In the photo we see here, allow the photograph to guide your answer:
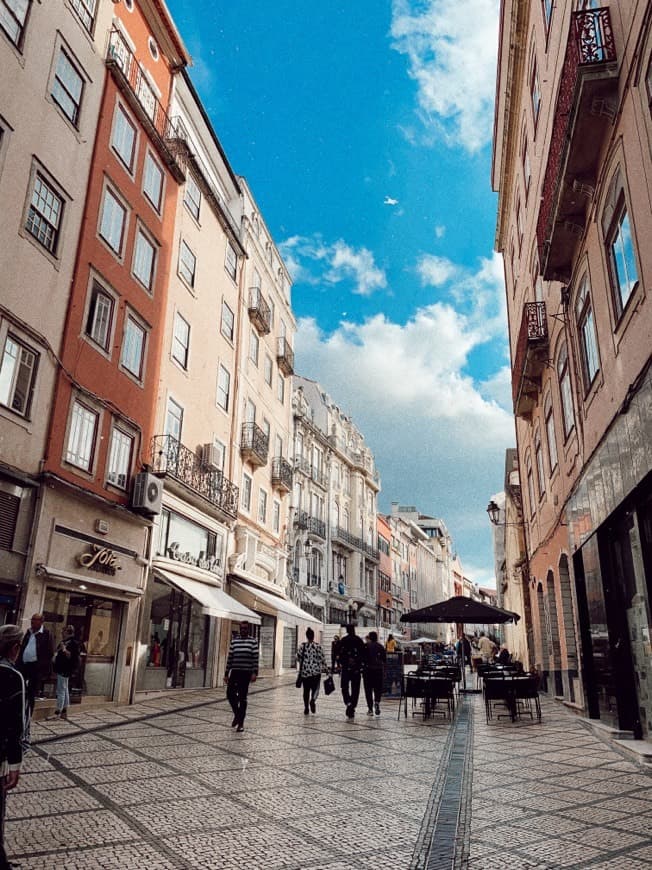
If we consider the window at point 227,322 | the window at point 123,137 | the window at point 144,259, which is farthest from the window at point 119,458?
the window at point 227,322

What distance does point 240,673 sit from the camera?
11.1 meters

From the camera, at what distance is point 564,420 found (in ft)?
48.8

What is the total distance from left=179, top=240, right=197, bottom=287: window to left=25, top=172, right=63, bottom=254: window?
6.68 m

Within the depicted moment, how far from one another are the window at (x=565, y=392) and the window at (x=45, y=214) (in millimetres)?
10893

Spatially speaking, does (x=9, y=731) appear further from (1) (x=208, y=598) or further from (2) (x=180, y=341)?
(2) (x=180, y=341)

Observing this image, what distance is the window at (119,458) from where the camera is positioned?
15219 mm

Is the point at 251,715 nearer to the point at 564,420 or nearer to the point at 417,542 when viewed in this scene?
the point at 564,420

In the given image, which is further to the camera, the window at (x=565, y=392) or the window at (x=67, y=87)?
the window at (x=565, y=392)

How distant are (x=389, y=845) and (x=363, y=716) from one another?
31.8 ft

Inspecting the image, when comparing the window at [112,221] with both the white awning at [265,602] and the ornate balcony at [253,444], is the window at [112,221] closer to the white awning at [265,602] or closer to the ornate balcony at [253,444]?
the ornate balcony at [253,444]

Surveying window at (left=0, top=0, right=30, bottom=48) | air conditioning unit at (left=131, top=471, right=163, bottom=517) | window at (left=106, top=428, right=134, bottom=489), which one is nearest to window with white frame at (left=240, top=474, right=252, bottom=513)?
air conditioning unit at (left=131, top=471, right=163, bottom=517)

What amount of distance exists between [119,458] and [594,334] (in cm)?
1067

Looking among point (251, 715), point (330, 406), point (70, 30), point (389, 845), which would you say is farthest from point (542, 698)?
point (330, 406)

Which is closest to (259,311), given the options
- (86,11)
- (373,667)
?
(86,11)
